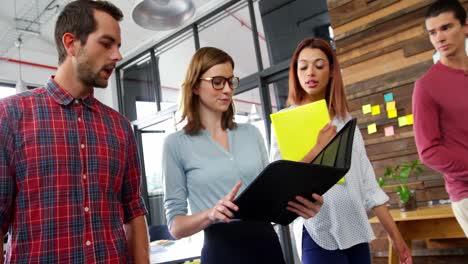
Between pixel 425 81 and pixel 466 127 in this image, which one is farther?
pixel 425 81

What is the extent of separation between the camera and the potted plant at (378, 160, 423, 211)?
8.79 ft

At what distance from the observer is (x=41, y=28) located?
16.8ft

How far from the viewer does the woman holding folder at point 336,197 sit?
1329 millimetres

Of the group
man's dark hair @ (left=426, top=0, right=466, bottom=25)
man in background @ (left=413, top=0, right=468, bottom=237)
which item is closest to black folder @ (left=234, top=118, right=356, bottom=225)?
man in background @ (left=413, top=0, right=468, bottom=237)

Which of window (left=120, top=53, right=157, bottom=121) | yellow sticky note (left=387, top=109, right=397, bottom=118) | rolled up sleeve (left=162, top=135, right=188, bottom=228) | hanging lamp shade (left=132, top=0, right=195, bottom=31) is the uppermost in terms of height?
window (left=120, top=53, right=157, bottom=121)

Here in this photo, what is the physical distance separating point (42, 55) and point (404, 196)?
5.28 m

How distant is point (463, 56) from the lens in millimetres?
1765

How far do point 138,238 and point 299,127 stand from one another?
2.20 feet

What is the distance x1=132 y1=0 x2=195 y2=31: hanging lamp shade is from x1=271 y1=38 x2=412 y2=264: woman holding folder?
0.96 metres

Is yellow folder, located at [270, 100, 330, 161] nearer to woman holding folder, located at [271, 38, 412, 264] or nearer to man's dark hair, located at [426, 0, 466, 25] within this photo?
woman holding folder, located at [271, 38, 412, 264]

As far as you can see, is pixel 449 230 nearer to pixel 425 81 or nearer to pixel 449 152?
pixel 449 152

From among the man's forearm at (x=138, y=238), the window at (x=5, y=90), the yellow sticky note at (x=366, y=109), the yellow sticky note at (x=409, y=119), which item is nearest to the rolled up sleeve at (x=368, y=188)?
the man's forearm at (x=138, y=238)

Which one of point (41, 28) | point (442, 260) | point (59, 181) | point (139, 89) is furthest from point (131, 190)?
point (139, 89)

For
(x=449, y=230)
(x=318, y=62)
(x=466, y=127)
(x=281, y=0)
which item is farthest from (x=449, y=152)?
(x=281, y=0)
